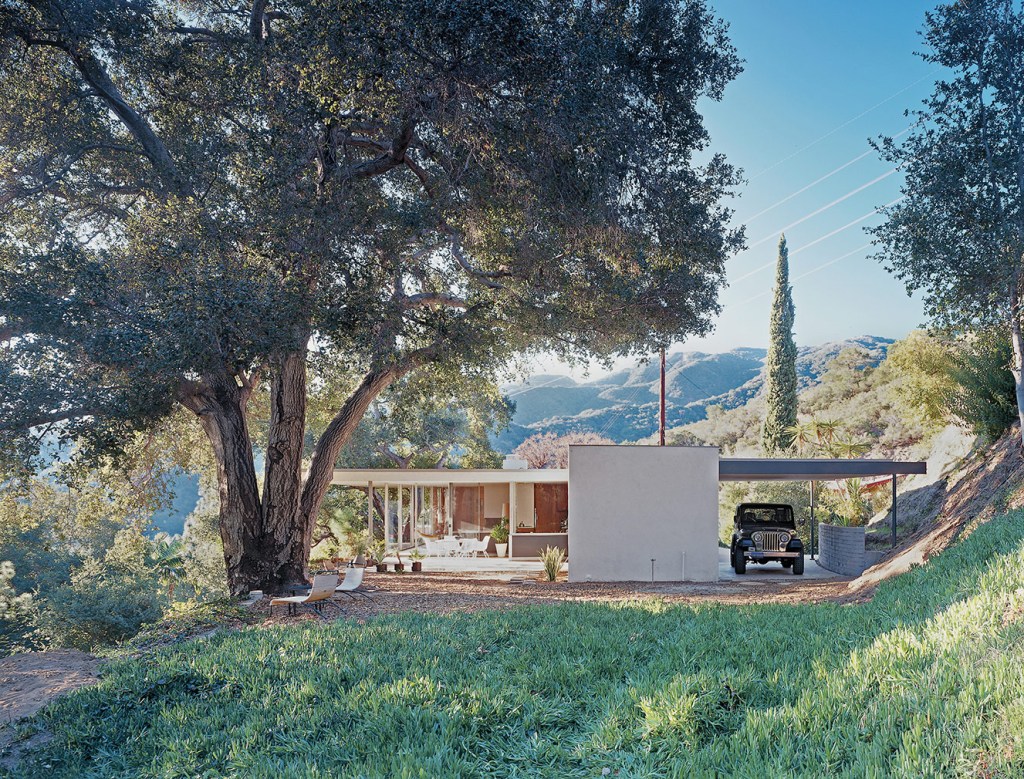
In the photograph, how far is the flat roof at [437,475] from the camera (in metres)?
15.7

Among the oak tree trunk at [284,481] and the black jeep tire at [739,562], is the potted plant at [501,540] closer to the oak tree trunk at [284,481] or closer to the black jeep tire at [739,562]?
the black jeep tire at [739,562]

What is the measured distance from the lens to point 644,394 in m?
69.6

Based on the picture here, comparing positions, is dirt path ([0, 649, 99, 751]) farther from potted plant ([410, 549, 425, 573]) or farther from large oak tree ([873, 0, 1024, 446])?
large oak tree ([873, 0, 1024, 446])

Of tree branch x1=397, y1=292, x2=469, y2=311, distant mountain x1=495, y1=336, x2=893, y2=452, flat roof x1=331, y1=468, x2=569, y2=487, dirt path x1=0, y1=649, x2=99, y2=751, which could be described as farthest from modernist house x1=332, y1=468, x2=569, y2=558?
distant mountain x1=495, y1=336, x2=893, y2=452

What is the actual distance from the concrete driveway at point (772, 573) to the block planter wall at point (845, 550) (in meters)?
0.26

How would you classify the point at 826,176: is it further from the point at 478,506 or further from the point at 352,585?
the point at 352,585

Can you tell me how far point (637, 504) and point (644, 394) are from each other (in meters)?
57.4

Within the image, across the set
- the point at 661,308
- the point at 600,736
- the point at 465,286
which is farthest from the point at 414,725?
the point at 465,286

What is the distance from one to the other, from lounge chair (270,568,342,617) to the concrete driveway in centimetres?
874

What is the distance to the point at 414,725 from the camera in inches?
155

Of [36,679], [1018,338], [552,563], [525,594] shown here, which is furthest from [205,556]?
[1018,338]

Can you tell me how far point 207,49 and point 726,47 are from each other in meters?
7.97

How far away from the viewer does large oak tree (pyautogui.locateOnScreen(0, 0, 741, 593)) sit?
765 cm

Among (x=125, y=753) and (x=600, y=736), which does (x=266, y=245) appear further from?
(x=600, y=736)
